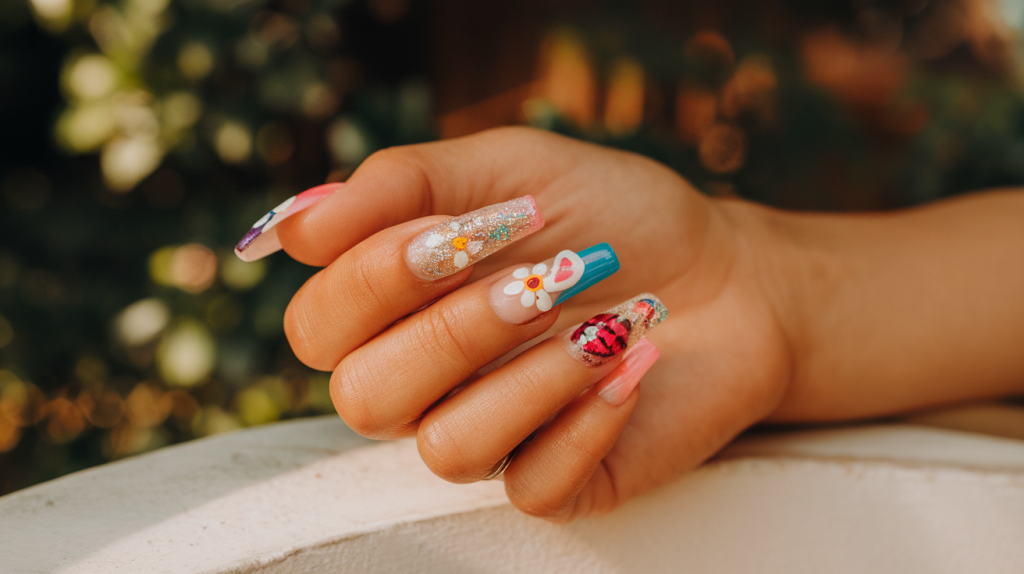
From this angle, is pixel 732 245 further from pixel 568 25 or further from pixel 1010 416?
pixel 568 25

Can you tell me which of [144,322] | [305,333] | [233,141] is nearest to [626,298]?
[305,333]

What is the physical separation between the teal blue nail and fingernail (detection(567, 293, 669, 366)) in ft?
0.12

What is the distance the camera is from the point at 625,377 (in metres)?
0.60

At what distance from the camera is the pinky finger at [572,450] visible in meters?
0.57

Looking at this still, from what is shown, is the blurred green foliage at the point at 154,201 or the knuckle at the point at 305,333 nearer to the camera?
the knuckle at the point at 305,333

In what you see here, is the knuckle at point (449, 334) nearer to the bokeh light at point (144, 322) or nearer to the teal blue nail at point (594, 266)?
the teal blue nail at point (594, 266)

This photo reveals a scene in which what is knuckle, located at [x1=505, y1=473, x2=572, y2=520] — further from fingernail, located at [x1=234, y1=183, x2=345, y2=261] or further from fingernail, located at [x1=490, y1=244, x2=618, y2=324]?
fingernail, located at [x1=234, y1=183, x2=345, y2=261]

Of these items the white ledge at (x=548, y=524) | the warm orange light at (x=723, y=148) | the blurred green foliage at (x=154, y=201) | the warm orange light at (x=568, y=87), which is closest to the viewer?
the white ledge at (x=548, y=524)

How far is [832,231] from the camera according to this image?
1.04m

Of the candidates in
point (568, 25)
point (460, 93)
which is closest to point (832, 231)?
point (568, 25)

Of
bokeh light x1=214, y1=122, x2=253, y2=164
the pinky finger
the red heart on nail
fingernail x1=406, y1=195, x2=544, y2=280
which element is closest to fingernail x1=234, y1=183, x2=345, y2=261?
fingernail x1=406, y1=195, x2=544, y2=280

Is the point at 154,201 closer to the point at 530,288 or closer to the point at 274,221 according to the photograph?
the point at 274,221

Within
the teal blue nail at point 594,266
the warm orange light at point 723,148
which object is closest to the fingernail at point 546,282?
the teal blue nail at point 594,266

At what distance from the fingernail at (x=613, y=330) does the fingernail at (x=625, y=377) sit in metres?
0.02
